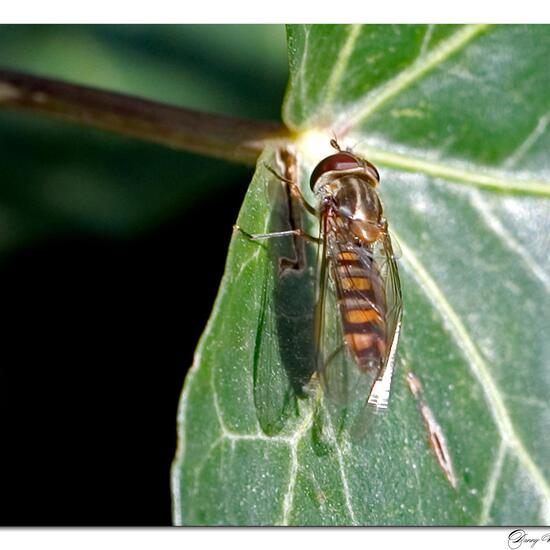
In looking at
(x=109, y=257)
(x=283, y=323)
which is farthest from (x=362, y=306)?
(x=109, y=257)

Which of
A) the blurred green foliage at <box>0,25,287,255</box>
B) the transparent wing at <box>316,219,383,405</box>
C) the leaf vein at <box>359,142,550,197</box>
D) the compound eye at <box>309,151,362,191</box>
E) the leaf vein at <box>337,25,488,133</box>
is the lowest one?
the transparent wing at <box>316,219,383,405</box>

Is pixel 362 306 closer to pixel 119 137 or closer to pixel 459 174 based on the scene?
pixel 459 174

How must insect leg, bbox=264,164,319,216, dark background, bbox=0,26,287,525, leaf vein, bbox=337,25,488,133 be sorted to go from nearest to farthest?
1. insect leg, bbox=264,164,319,216
2. leaf vein, bbox=337,25,488,133
3. dark background, bbox=0,26,287,525

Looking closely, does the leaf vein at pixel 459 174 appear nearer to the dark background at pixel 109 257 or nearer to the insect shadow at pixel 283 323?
the insect shadow at pixel 283 323

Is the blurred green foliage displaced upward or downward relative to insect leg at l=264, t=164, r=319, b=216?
upward

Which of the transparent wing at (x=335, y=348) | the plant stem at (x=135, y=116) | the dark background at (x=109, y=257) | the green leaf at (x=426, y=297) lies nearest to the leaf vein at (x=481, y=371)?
the green leaf at (x=426, y=297)

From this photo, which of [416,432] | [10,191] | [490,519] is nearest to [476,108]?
[416,432]

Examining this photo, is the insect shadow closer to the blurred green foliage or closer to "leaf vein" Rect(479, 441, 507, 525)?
"leaf vein" Rect(479, 441, 507, 525)

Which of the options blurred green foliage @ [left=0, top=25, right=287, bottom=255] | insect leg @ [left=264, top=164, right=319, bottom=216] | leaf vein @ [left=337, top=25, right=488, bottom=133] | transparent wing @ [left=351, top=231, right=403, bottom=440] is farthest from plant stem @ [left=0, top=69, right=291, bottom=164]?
blurred green foliage @ [left=0, top=25, right=287, bottom=255]
